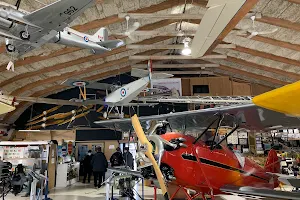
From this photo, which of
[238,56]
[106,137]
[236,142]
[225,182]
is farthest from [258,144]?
[225,182]

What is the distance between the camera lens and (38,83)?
31.7 ft

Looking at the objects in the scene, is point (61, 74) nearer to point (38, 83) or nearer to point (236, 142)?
point (38, 83)

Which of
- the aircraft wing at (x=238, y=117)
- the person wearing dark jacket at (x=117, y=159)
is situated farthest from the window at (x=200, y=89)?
the aircraft wing at (x=238, y=117)

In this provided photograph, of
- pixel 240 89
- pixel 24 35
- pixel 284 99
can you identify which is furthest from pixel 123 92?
pixel 240 89

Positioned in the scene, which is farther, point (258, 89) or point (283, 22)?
point (258, 89)

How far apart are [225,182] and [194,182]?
0.60 meters

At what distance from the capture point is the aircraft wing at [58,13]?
10.7ft

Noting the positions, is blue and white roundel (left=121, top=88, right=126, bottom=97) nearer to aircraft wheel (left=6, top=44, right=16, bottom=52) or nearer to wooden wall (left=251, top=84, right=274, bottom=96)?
aircraft wheel (left=6, top=44, right=16, bottom=52)

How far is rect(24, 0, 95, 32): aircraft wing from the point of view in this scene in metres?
3.25

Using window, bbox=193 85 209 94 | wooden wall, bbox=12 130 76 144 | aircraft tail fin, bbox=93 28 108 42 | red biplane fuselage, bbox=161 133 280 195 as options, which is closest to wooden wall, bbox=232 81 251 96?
window, bbox=193 85 209 94

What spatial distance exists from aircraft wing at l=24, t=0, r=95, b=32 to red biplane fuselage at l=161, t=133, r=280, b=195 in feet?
7.58

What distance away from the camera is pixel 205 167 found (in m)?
3.74

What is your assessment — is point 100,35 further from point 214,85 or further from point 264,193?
point 214,85

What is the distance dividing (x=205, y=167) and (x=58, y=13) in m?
3.23
